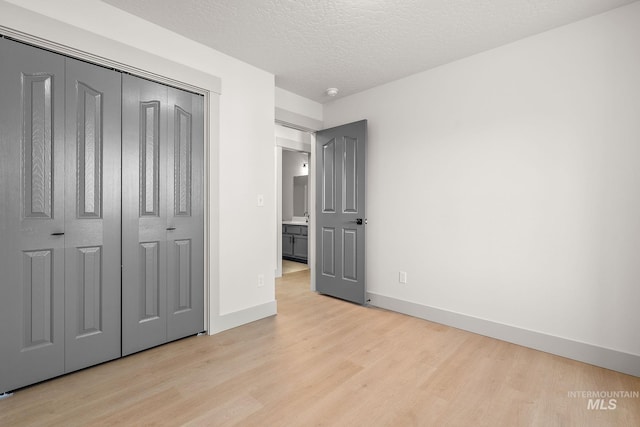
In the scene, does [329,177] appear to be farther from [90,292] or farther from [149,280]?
[90,292]

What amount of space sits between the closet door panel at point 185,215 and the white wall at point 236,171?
0.40 ft

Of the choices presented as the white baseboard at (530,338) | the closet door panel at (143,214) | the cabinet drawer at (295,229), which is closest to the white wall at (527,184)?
the white baseboard at (530,338)

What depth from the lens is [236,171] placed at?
9.93 feet

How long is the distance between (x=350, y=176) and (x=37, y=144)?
2864mm

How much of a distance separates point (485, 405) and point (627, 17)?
2.81 m

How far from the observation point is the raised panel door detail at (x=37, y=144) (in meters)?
1.95

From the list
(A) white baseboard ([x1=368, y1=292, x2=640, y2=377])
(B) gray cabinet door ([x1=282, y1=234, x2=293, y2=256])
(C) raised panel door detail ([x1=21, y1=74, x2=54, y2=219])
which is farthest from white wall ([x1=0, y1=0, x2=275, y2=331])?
(B) gray cabinet door ([x1=282, y1=234, x2=293, y2=256])

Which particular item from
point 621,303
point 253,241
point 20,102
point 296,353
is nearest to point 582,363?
point 621,303

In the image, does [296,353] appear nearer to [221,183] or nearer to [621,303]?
[221,183]

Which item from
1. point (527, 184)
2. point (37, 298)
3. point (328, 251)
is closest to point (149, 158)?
point (37, 298)

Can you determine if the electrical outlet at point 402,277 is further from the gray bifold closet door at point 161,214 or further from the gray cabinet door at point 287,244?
the gray cabinet door at point 287,244

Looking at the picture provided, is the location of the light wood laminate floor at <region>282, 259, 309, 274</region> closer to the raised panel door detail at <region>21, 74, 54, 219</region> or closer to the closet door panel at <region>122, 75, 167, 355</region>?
the closet door panel at <region>122, 75, 167, 355</region>

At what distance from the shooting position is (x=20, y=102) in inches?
75.4

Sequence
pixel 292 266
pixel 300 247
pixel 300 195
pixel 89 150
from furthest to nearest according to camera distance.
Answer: pixel 300 195 < pixel 300 247 < pixel 292 266 < pixel 89 150
